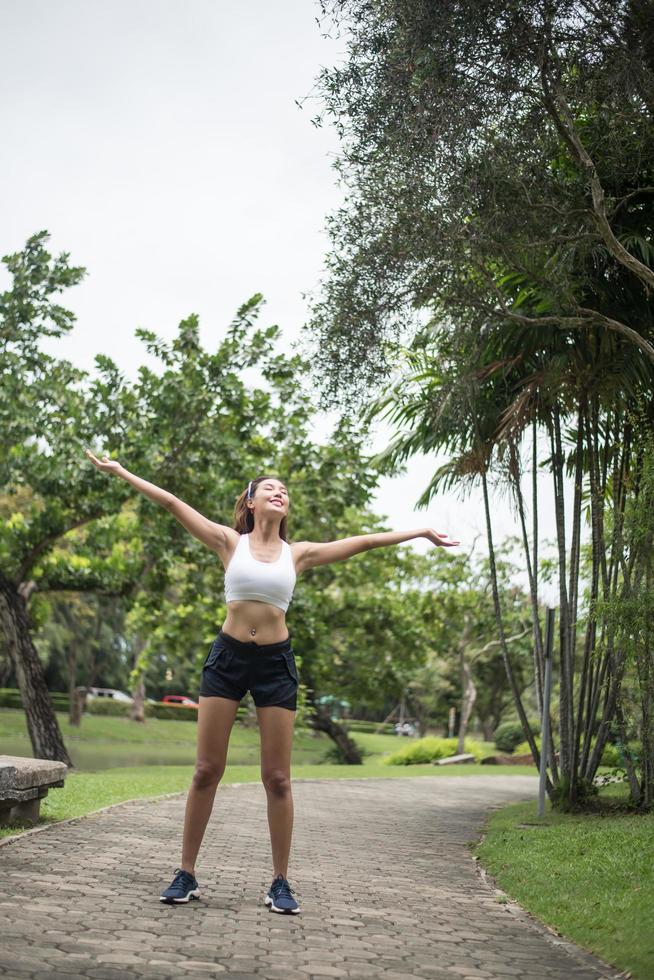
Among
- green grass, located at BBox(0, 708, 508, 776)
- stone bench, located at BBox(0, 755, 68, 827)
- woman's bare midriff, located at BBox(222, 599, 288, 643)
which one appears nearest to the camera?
woman's bare midriff, located at BBox(222, 599, 288, 643)

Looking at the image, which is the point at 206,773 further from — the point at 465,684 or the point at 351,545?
the point at 465,684

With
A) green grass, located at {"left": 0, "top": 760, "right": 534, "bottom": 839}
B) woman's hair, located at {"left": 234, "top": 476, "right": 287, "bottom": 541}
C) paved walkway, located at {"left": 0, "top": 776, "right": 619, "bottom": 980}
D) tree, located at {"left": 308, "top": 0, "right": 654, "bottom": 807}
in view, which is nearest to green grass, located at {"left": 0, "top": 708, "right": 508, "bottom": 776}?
green grass, located at {"left": 0, "top": 760, "right": 534, "bottom": 839}

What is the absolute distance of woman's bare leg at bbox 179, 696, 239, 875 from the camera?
17.1ft

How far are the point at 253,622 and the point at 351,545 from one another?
0.75 m

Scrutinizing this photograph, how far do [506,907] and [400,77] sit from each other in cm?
609

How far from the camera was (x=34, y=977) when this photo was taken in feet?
11.7

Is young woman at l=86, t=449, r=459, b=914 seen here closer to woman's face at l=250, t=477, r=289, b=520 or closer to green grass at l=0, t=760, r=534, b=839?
woman's face at l=250, t=477, r=289, b=520

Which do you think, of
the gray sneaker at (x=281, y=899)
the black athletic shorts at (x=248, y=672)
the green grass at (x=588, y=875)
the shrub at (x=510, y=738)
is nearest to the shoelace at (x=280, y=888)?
the gray sneaker at (x=281, y=899)

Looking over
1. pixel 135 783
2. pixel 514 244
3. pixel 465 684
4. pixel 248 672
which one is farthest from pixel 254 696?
pixel 465 684

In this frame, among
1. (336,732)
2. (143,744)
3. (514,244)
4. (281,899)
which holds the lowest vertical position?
(143,744)

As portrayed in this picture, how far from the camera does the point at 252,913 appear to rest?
16.6 feet

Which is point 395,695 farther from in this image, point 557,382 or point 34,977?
point 34,977

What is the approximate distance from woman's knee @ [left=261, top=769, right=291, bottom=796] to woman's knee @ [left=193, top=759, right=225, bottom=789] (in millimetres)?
241

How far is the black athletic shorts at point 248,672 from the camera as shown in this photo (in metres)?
5.27
